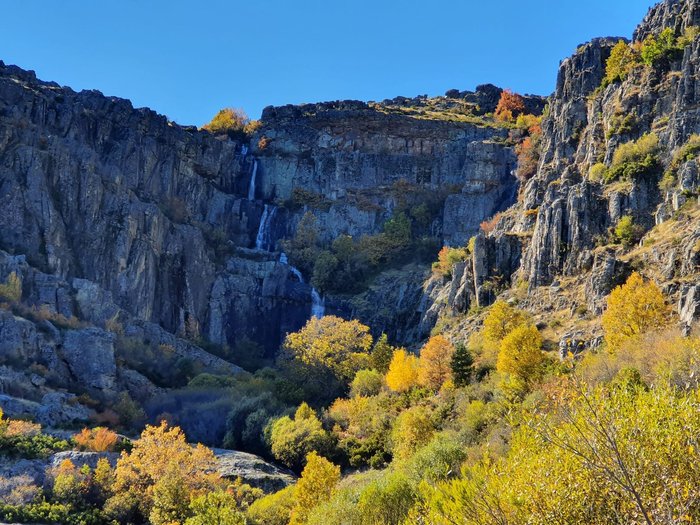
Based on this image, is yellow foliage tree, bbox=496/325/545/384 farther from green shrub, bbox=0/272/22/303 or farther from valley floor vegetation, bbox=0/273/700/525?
green shrub, bbox=0/272/22/303

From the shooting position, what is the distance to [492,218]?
273ft

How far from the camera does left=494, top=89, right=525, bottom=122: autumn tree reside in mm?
104625

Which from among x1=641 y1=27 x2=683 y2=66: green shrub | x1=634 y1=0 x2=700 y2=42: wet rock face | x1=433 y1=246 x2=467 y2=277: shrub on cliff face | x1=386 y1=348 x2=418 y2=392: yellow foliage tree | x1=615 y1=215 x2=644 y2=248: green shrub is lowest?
x1=386 y1=348 x2=418 y2=392: yellow foliage tree

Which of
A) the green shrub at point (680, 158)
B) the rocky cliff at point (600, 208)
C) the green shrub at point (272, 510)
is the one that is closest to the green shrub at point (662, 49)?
the rocky cliff at point (600, 208)

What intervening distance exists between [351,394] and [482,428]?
60.8 ft

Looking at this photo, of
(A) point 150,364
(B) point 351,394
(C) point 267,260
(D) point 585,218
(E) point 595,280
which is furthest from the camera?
(C) point 267,260

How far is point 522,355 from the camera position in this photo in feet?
138

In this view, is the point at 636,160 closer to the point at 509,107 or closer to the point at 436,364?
the point at 436,364

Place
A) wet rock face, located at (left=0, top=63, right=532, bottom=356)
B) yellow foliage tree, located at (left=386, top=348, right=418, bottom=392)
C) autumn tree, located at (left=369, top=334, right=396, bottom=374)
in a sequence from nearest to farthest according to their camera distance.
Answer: yellow foliage tree, located at (left=386, top=348, right=418, bottom=392)
autumn tree, located at (left=369, top=334, right=396, bottom=374)
wet rock face, located at (left=0, top=63, right=532, bottom=356)

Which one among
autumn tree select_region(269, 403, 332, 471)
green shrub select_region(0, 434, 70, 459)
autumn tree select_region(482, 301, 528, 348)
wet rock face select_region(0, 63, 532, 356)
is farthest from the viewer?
wet rock face select_region(0, 63, 532, 356)

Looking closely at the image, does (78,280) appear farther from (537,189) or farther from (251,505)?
(537,189)

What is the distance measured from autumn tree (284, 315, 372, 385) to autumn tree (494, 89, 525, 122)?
54.5 meters

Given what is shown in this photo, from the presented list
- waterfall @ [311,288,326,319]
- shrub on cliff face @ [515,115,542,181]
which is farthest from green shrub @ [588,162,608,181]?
waterfall @ [311,288,326,319]

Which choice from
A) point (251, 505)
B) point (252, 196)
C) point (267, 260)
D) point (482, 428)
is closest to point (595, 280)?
point (482, 428)
